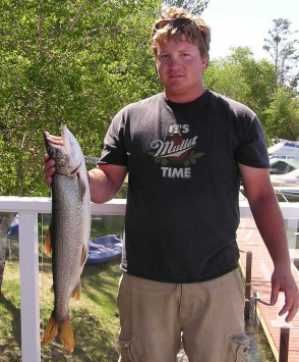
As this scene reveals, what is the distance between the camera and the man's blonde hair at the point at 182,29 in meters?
2.45

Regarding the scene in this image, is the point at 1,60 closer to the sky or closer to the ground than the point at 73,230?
closer to the sky

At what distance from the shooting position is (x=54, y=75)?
7566 mm

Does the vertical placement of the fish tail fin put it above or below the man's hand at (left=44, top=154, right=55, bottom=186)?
below

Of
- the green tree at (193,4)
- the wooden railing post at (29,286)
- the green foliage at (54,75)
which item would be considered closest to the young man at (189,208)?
the wooden railing post at (29,286)

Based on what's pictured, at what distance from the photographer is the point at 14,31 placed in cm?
761

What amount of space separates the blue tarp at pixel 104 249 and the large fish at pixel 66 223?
1.41 ft

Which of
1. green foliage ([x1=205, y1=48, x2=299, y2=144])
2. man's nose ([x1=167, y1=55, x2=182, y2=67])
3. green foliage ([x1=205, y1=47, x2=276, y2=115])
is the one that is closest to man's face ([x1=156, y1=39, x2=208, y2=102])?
man's nose ([x1=167, y1=55, x2=182, y2=67])

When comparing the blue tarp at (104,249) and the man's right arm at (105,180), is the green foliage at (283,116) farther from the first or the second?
the man's right arm at (105,180)

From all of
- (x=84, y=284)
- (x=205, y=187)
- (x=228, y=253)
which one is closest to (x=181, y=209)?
(x=205, y=187)

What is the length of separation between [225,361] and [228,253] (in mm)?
481

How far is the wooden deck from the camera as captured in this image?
9.30 feet

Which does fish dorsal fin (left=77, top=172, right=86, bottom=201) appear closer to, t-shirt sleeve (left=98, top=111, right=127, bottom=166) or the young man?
the young man

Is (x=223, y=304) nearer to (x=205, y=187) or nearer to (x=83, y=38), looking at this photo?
(x=205, y=187)

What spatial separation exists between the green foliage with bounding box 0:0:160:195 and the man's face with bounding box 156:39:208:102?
16.0ft
